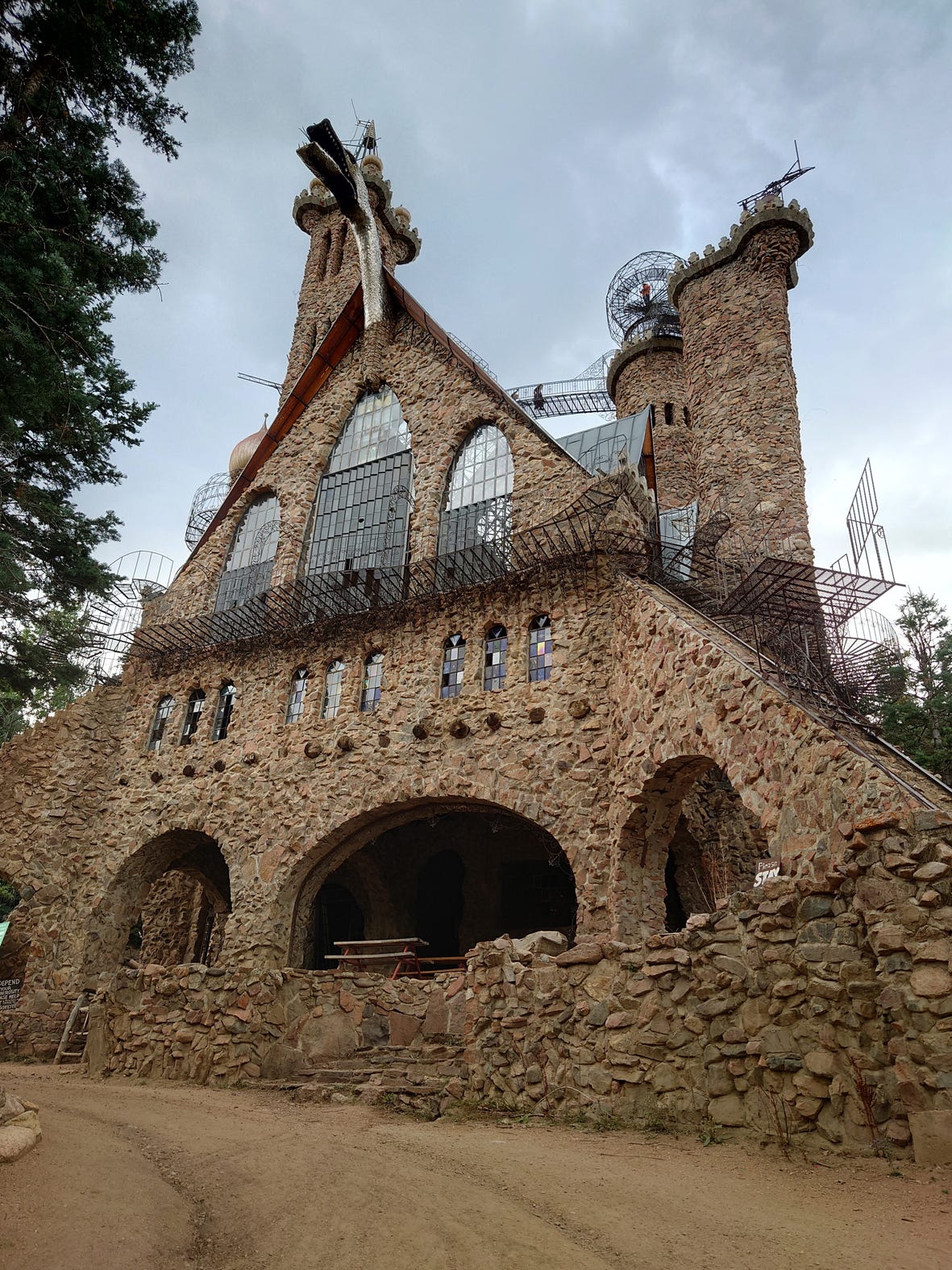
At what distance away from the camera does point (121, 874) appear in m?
18.2

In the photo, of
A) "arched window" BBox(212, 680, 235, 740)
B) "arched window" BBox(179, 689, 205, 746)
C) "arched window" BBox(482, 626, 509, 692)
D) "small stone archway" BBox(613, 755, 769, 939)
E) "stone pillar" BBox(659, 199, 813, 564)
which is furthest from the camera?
"stone pillar" BBox(659, 199, 813, 564)

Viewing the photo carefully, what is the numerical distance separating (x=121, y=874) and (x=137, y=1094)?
9078 millimetres

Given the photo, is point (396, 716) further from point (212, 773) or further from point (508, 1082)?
point (508, 1082)

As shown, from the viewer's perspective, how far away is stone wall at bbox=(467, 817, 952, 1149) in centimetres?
603

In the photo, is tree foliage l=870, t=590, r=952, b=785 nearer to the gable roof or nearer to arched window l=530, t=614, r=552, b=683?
arched window l=530, t=614, r=552, b=683

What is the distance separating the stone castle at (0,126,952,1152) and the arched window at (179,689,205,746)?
0.26 feet

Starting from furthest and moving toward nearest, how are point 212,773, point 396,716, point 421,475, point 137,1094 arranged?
point 421,475 → point 212,773 → point 396,716 → point 137,1094

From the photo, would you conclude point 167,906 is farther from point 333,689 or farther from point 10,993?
point 333,689

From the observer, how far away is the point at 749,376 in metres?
21.2

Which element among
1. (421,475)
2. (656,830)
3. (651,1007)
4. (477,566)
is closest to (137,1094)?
(651,1007)

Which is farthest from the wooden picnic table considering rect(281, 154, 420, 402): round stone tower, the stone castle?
rect(281, 154, 420, 402): round stone tower

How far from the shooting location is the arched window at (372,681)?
1678 cm

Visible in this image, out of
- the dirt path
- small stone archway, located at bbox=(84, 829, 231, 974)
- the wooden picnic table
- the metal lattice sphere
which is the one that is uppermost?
the metal lattice sphere

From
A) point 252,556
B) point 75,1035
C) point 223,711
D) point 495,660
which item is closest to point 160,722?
point 223,711
